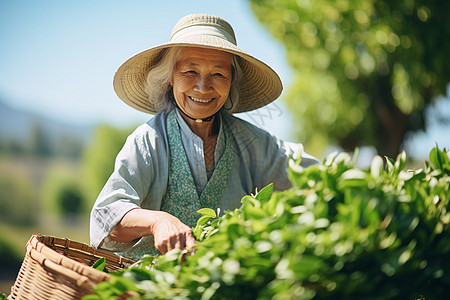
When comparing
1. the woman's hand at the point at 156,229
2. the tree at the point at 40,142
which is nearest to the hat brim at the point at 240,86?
the woman's hand at the point at 156,229

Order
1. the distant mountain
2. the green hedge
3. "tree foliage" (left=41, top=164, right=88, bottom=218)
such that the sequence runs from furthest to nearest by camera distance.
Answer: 1. "tree foliage" (left=41, top=164, right=88, bottom=218)
2. the distant mountain
3. the green hedge

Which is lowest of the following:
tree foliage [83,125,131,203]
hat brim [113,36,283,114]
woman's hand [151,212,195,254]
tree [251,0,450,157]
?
woman's hand [151,212,195,254]

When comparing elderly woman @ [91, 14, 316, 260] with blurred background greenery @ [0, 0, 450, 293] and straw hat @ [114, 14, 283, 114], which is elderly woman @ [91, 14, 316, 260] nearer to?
straw hat @ [114, 14, 283, 114]

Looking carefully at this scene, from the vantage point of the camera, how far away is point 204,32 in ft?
5.36

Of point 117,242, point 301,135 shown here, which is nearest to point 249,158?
point 117,242

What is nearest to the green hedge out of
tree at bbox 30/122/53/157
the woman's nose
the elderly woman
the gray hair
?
the elderly woman

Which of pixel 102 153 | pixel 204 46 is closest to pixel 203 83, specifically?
pixel 204 46

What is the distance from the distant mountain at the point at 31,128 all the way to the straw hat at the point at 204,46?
1077cm

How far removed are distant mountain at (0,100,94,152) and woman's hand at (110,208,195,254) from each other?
11.3 meters

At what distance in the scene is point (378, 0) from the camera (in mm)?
7344

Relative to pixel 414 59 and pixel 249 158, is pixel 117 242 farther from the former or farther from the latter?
pixel 414 59

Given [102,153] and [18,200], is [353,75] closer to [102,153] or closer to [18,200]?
[102,153]

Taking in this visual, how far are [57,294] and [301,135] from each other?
9187 millimetres

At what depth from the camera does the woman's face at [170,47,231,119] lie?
162cm
